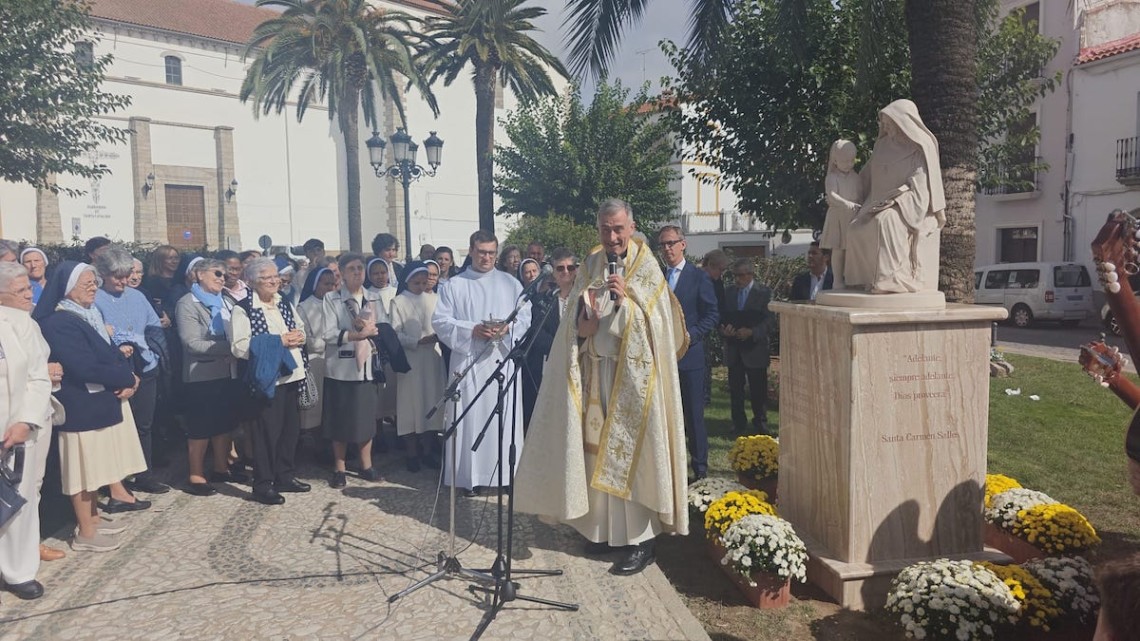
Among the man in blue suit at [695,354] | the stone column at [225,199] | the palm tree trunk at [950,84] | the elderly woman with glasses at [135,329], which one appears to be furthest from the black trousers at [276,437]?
the stone column at [225,199]

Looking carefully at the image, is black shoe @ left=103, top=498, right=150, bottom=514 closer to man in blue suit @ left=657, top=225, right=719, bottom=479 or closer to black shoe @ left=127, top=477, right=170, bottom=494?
black shoe @ left=127, top=477, right=170, bottom=494

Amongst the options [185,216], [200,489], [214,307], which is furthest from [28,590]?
[185,216]

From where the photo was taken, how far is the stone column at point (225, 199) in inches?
1417

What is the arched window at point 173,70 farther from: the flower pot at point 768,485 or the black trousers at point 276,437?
the flower pot at point 768,485

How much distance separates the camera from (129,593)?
4.29m

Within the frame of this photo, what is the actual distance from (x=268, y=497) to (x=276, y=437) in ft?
1.44

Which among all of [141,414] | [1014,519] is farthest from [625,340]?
[141,414]

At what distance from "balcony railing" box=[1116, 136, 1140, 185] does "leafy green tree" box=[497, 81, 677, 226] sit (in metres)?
12.1

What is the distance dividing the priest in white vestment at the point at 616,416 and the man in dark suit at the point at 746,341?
310cm

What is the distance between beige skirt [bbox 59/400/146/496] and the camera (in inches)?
195

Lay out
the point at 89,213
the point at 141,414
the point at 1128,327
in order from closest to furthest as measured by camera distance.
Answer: the point at 1128,327, the point at 141,414, the point at 89,213

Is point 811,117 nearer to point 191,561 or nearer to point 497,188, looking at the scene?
point 191,561

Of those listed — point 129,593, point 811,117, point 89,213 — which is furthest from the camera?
point 89,213

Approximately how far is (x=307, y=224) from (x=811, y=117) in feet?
108
